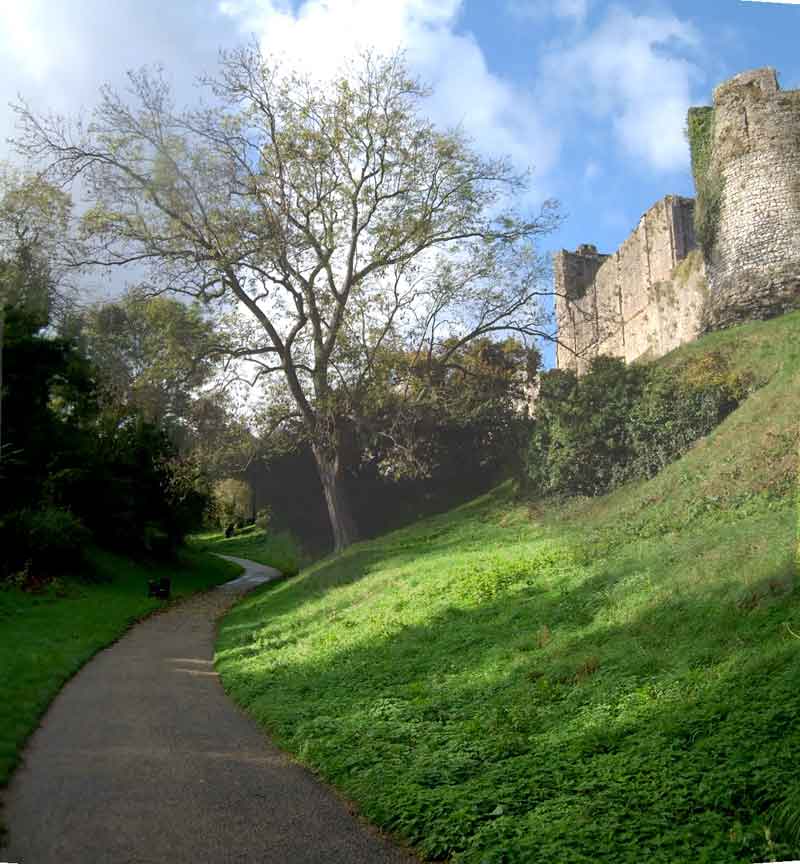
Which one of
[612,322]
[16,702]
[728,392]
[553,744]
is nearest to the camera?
[553,744]

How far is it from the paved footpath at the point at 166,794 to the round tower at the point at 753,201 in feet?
53.6

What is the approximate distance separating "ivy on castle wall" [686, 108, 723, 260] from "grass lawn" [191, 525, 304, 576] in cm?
1514

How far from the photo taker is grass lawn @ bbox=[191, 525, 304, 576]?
2856 centimetres

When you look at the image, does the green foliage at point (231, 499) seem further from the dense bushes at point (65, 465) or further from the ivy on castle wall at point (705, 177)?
the ivy on castle wall at point (705, 177)

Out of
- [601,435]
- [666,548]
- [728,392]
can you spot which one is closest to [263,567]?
[601,435]

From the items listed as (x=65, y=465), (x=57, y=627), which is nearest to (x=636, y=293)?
(x=65, y=465)

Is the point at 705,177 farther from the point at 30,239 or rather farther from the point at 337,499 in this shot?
the point at 30,239

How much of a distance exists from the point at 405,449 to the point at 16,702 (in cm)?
1170

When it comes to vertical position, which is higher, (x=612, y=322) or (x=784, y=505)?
(x=612, y=322)

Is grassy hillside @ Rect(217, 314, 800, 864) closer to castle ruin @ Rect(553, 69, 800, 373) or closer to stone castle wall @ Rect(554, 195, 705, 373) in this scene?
castle ruin @ Rect(553, 69, 800, 373)

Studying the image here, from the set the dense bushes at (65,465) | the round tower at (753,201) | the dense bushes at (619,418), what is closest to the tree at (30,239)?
the dense bushes at (65,465)

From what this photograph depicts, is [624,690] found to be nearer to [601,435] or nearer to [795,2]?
[795,2]

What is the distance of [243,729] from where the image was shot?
8.60 metres

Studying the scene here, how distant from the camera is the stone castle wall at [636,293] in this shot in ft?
80.9
